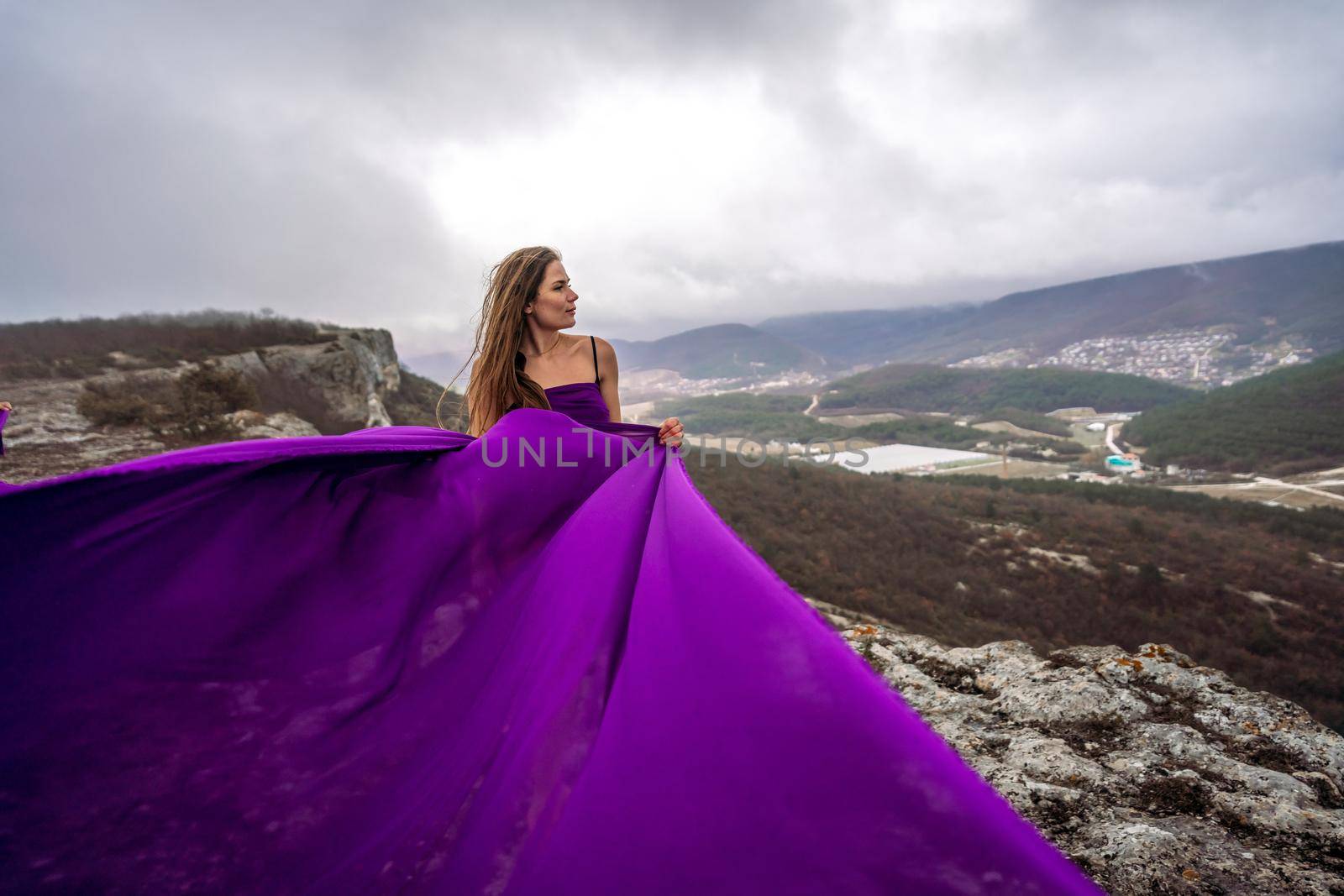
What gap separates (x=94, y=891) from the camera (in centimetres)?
147

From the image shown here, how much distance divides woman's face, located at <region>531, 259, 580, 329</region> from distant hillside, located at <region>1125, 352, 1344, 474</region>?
109m

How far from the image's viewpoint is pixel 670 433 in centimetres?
332

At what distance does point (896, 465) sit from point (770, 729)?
97148 mm

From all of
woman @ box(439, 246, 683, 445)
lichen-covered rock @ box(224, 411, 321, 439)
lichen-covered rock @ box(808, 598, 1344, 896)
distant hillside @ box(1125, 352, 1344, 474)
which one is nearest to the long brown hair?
woman @ box(439, 246, 683, 445)

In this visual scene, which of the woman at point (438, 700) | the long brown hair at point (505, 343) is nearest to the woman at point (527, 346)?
the long brown hair at point (505, 343)

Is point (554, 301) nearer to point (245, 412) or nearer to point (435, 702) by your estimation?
point (435, 702)

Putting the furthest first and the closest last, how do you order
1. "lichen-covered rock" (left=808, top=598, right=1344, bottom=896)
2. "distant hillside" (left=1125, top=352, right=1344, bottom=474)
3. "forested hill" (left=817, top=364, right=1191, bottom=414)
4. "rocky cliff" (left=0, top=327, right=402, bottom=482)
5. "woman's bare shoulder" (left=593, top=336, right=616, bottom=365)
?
"forested hill" (left=817, top=364, right=1191, bottom=414) → "distant hillside" (left=1125, top=352, right=1344, bottom=474) → "rocky cliff" (left=0, top=327, right=402, bottom=482) → "woman's bare shoulder" (left=593, top=336, right=616, bottom=365) → "lichen-covered rock" (left=808, top=598, right=1344, bottom=896)

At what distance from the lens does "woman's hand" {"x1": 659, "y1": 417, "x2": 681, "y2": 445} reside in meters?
3.28

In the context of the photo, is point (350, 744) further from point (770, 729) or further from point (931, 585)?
point (931, 585)

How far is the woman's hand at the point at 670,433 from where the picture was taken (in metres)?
3.28

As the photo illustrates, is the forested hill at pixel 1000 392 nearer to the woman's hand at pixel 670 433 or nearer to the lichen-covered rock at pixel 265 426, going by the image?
the lichen-covered rock at pixel 265 426

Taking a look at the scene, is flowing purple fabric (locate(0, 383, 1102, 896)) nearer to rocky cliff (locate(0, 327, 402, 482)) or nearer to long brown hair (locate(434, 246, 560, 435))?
long brown hair (locate(434, 246, 560, 435))

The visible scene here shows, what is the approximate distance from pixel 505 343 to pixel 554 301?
16.9 inches

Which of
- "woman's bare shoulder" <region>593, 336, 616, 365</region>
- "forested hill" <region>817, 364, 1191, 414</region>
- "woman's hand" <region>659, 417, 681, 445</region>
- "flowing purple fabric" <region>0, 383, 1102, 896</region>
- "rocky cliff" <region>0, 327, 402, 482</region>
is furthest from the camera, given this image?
"forested hill" <region>817, 364, 1191, 414</region>
